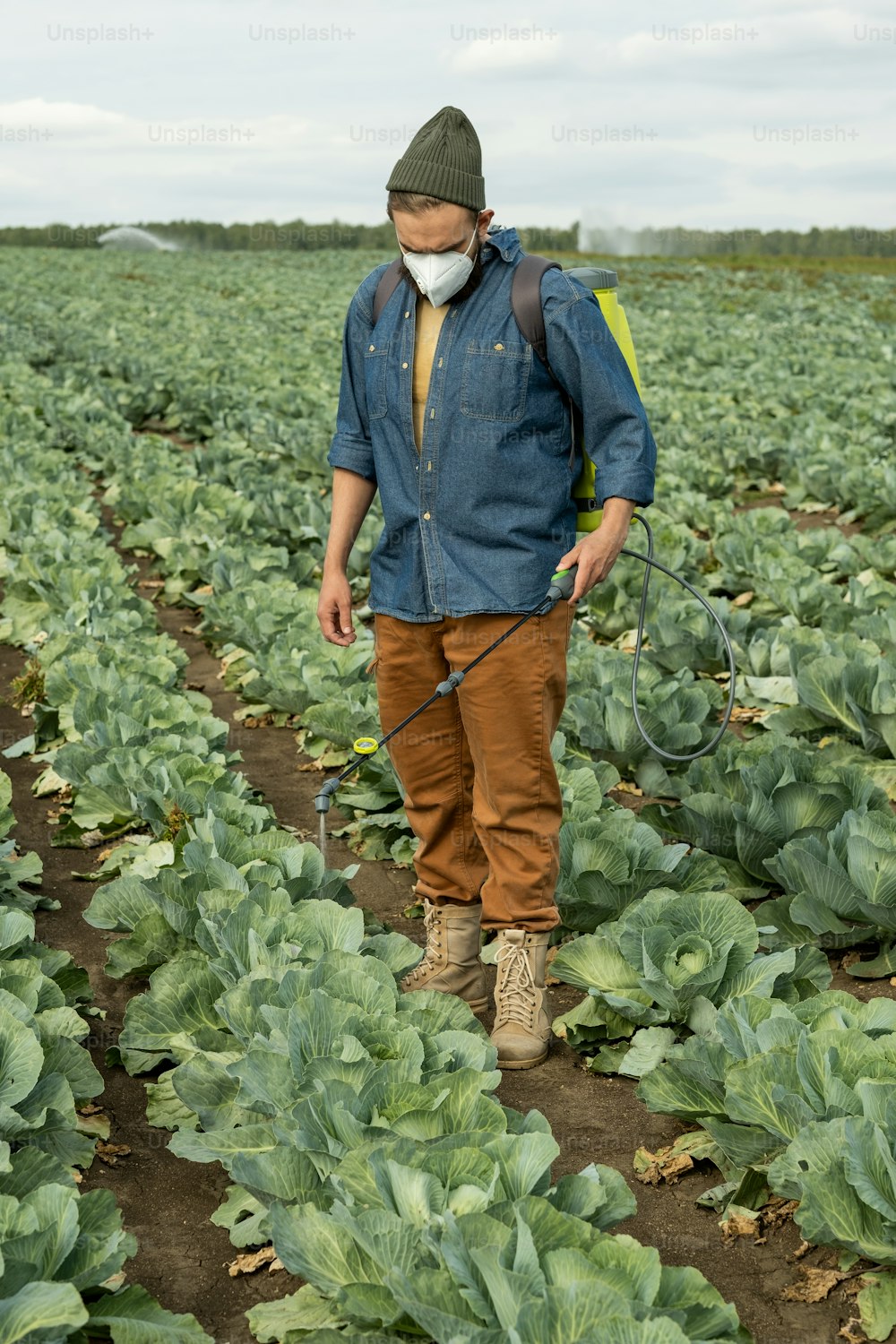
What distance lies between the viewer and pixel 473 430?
11.3 ft

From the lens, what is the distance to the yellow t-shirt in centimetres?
352

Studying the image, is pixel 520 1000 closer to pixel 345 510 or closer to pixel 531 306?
pixel 345 510

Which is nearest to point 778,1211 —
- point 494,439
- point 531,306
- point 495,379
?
point 494,439

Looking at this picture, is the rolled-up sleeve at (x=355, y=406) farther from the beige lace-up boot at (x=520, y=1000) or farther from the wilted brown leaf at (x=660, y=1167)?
the wilted brown leaf at (x=660, y=1167)

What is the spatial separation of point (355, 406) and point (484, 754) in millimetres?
1021

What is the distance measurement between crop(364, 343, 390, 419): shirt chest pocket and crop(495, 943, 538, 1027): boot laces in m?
1.50

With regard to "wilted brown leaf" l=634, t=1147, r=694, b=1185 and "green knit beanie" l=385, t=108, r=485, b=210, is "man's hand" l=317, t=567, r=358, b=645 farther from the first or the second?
"wilted brown leaf" l=634, t=1147, r=694, b=1185

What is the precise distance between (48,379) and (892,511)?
430 inches

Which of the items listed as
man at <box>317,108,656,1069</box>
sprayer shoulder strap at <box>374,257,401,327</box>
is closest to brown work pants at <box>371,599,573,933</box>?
man at <box>317,108,656,1069</box>

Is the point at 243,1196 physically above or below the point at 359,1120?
below

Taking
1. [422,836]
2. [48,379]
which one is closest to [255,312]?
[48,379]

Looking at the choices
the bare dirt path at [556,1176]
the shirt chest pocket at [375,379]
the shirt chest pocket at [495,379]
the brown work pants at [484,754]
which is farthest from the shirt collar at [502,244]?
the bare dirt path at [556,1176]

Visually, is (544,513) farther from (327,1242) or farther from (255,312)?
(255,312)

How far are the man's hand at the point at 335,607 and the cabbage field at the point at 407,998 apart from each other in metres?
0.72
